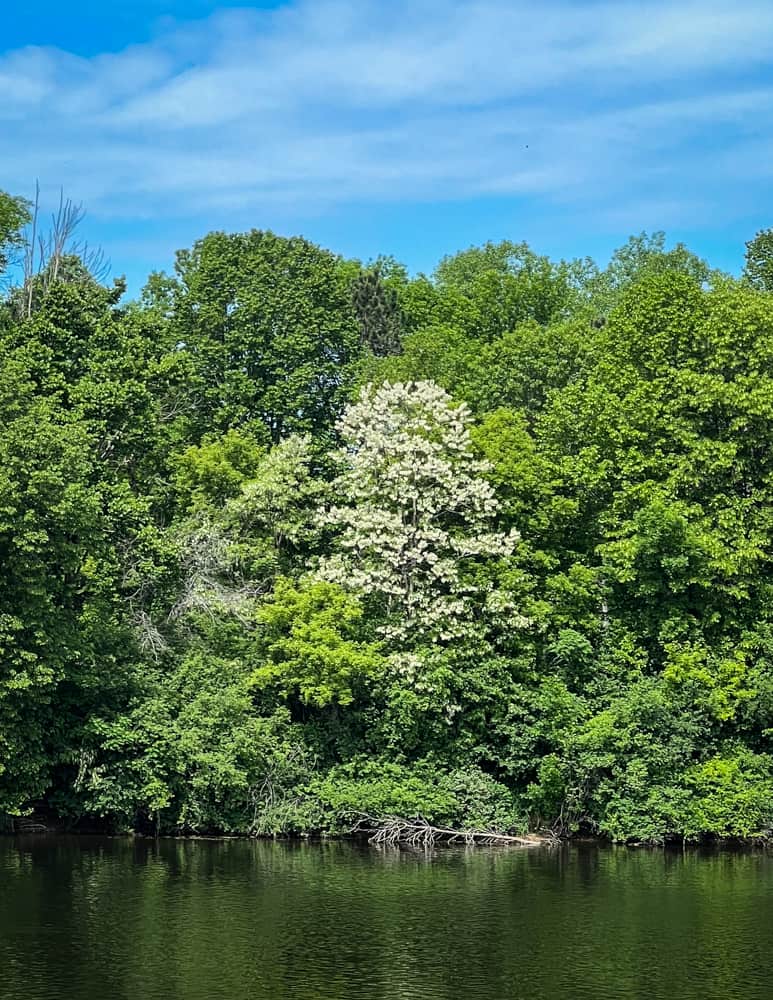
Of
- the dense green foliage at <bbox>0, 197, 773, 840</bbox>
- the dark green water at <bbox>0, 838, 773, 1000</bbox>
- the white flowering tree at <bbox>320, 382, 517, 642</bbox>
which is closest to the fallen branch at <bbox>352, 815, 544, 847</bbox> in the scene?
the dense green foliage at <bbox>0, 197, 773, 840</bbox>

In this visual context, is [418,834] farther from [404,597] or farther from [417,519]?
[417,519]

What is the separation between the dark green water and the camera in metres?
25.1

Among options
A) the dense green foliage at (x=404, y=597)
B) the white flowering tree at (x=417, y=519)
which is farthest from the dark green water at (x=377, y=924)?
the white flowering tree at (x=417, y=519)

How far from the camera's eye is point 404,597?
45.8 meters

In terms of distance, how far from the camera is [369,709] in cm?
4631

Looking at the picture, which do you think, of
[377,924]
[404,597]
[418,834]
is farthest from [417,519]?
[377,924]

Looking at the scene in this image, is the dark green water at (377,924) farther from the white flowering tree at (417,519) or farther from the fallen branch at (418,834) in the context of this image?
the white flowering tree at (417,519)

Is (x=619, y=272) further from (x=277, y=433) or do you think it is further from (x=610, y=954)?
(x=610, y=954)

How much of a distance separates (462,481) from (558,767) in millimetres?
10733

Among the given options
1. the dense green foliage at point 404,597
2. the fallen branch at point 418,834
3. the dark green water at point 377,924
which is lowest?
the dark green water at point 377,924

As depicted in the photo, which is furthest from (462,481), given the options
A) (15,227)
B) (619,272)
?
(619,272)

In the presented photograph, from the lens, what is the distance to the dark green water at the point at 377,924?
82.3ft

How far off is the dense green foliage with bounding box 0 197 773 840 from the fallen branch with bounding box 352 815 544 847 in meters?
0.56

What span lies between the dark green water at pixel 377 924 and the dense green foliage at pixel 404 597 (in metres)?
2.84
